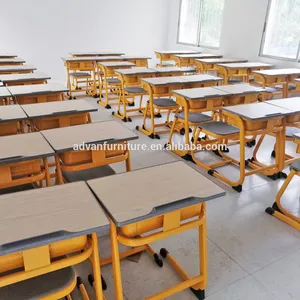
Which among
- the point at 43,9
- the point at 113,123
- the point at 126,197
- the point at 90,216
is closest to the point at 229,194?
the point at 113,123

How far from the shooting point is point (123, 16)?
7961mm

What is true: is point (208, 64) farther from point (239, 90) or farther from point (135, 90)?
point (239, 90)

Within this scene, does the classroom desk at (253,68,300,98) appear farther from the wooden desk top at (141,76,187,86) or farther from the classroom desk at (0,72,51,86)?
the classroom desk at (0,72,51,86)

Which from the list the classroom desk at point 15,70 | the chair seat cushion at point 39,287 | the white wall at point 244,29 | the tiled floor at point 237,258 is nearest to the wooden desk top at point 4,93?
the classroom desk at point 15,70

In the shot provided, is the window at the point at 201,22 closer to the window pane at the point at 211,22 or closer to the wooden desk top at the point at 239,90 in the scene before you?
the window pane at the point at 211,22

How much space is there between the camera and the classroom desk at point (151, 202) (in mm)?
1198

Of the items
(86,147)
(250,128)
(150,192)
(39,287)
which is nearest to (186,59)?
(250,128)

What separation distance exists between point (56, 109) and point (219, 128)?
5.14 ft

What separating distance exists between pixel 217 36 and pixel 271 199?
18.0 ft

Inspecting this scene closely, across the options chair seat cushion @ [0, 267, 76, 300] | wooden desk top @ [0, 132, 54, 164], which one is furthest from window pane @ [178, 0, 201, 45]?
chair seat cushion @ [0, 267, 76, 300]

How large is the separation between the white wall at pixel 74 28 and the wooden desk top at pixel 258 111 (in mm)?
5986

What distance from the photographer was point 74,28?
7.47m

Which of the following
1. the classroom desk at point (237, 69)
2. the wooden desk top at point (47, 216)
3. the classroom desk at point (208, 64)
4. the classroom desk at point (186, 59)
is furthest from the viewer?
the classroom desk at point (186, 59)

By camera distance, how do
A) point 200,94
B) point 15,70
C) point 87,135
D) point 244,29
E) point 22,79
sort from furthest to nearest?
point 244,29 < point 15,70 < point 22,79 < point 200,94 < point 87,135
